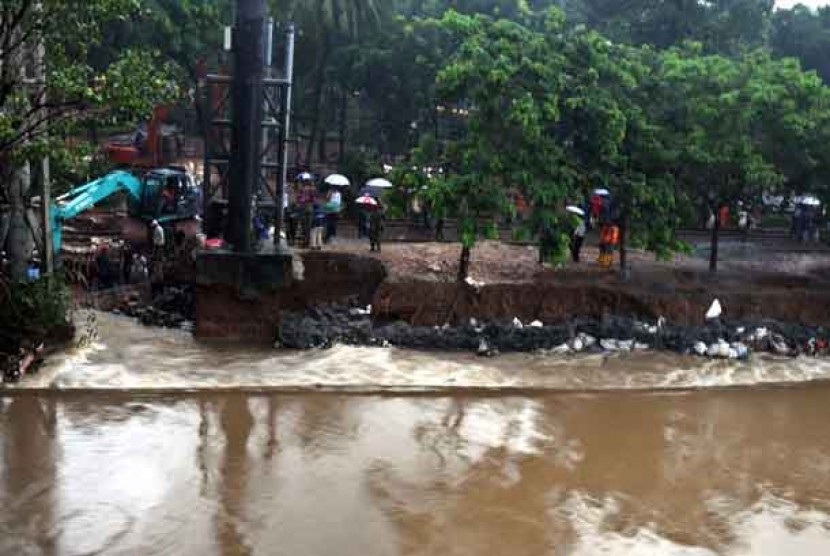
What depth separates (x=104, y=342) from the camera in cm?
1744

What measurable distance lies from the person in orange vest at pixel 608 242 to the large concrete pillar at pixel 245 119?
871cm

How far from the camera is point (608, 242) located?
22453 millimetres

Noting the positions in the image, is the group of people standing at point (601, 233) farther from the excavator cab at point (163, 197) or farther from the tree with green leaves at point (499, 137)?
the excavator cab at point (163, 197)

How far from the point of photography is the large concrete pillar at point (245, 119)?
58.7ft

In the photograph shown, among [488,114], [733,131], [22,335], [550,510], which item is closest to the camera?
[550,510]

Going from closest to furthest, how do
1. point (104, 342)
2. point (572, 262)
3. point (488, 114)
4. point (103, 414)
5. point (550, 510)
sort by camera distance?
point (550, 510) → point (103, 414) → point (104, 342) → point (488, 114) → point (572, 262)

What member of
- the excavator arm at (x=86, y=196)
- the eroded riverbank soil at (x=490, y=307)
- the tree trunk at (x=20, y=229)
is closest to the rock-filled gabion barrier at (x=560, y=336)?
the eroded riverbank soil at (x=490, y=307)

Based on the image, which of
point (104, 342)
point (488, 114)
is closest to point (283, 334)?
point (104, 342)

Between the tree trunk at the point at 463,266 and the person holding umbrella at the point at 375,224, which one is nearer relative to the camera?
the tree trunk at the point at 463,266

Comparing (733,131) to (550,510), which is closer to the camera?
(550,510)

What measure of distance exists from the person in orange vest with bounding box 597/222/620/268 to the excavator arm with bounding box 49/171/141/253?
1167 centimetres

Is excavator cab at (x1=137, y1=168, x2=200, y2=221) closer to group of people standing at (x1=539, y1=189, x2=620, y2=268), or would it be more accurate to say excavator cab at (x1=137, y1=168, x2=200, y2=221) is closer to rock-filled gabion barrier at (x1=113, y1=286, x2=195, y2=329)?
rock-filled gabion barrier at (x1=113, y1=286, x2=195, y2=329)

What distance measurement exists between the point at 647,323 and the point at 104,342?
11.3m

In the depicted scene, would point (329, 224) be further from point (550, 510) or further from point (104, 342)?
point (550, 510)
